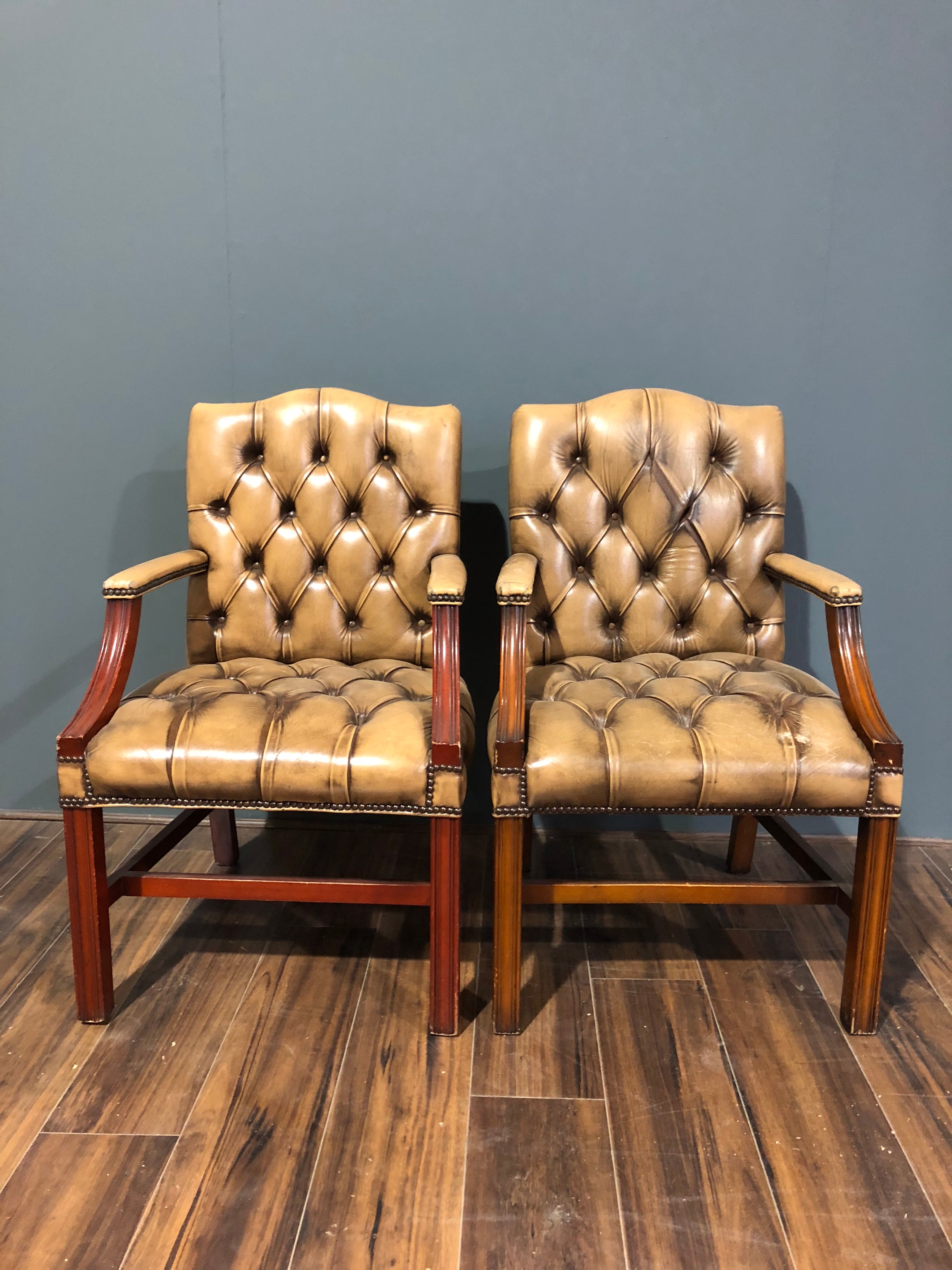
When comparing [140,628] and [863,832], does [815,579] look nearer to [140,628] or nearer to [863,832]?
[863,832]

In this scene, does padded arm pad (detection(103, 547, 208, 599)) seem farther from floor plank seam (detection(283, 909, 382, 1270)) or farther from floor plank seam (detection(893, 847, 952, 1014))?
floor plank seam (detection(893, 847, 952, 1014))

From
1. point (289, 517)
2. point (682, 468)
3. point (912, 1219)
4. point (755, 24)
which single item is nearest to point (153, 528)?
point (289, 517)

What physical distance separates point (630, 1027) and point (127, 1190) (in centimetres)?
82

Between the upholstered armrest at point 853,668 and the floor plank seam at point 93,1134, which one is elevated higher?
the upholstered armrest at point 853,668

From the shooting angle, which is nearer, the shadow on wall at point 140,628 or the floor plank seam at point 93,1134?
the floor plank seam at point 93,1134

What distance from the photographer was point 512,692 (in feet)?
4.73

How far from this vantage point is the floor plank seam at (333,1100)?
117 cm

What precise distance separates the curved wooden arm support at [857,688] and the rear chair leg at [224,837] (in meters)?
1.31

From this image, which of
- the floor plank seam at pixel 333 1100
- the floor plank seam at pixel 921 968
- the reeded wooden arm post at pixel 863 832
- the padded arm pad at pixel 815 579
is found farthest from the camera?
the floor plank seam at pixel 921 968

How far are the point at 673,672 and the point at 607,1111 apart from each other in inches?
29.8

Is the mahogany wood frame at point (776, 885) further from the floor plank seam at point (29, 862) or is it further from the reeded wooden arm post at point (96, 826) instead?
the floor plank seam at point (29, 862)

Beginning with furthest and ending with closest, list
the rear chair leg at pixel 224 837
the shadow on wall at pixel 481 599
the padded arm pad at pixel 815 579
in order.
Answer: the shadow on wall at pixel 481 599 < the rear chair leg at pixel 224 837 < the padded arm pad at pixel 815 579

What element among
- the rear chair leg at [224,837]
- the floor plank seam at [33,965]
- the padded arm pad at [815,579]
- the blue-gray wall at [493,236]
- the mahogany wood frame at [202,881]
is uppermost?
the blue-gray wall at [493,236]

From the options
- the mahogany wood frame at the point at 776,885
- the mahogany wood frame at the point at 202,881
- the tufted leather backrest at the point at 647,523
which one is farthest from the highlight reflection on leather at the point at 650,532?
the mahogany wood frame at the point at 202,881
